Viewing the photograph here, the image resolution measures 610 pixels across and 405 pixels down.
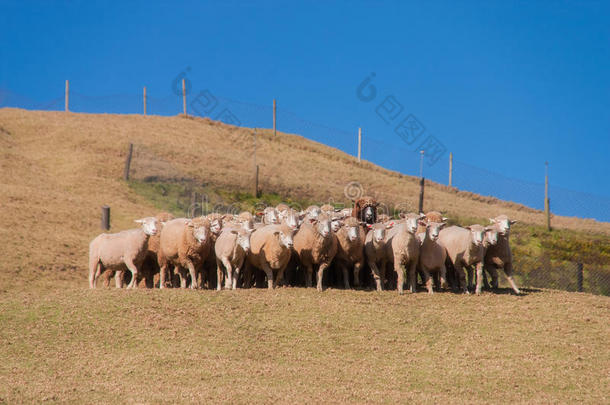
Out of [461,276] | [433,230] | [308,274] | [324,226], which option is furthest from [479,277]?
[308,274]

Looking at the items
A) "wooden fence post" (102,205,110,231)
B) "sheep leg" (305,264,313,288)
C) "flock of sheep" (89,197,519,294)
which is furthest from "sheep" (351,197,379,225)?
"wooden fence post" (102,205,110,231)

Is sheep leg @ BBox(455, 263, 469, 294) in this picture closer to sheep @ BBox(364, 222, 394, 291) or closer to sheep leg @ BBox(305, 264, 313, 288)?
sheep @ BBox(364, 222, 394, 291)

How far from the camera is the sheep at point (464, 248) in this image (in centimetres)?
1554

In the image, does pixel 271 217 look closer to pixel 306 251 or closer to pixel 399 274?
pixel 306 251

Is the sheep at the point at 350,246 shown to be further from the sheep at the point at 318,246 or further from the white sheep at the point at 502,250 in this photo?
the white sheep at the point at 502,250

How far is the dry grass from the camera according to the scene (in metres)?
9.67

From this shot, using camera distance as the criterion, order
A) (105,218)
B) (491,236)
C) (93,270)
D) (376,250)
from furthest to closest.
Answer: (105,218) < (93,270) < (376,250) < (491,236)

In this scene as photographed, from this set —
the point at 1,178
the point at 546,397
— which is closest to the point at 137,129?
the point at 1,178

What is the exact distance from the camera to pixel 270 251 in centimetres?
1606

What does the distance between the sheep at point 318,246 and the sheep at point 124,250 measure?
366 cm

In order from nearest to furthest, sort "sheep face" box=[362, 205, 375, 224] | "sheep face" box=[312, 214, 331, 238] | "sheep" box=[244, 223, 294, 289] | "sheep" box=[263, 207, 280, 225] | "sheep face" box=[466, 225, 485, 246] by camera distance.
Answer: "sheep face" box=[466, 225, 485, 246]
"sheep face" box=[312, 214, 331, 238]
"sheep" box=[244, 223, 294, 289]
"sheep face" box=[362, 205, 375, 224]
"sheep" box=[263, 207, 280, 225]

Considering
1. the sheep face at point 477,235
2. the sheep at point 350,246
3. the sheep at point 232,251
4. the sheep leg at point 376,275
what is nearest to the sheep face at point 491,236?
the sheep face at point 477,235

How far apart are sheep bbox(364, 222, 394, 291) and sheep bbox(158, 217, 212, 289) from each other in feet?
13.1

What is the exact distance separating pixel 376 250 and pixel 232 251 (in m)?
3.53
